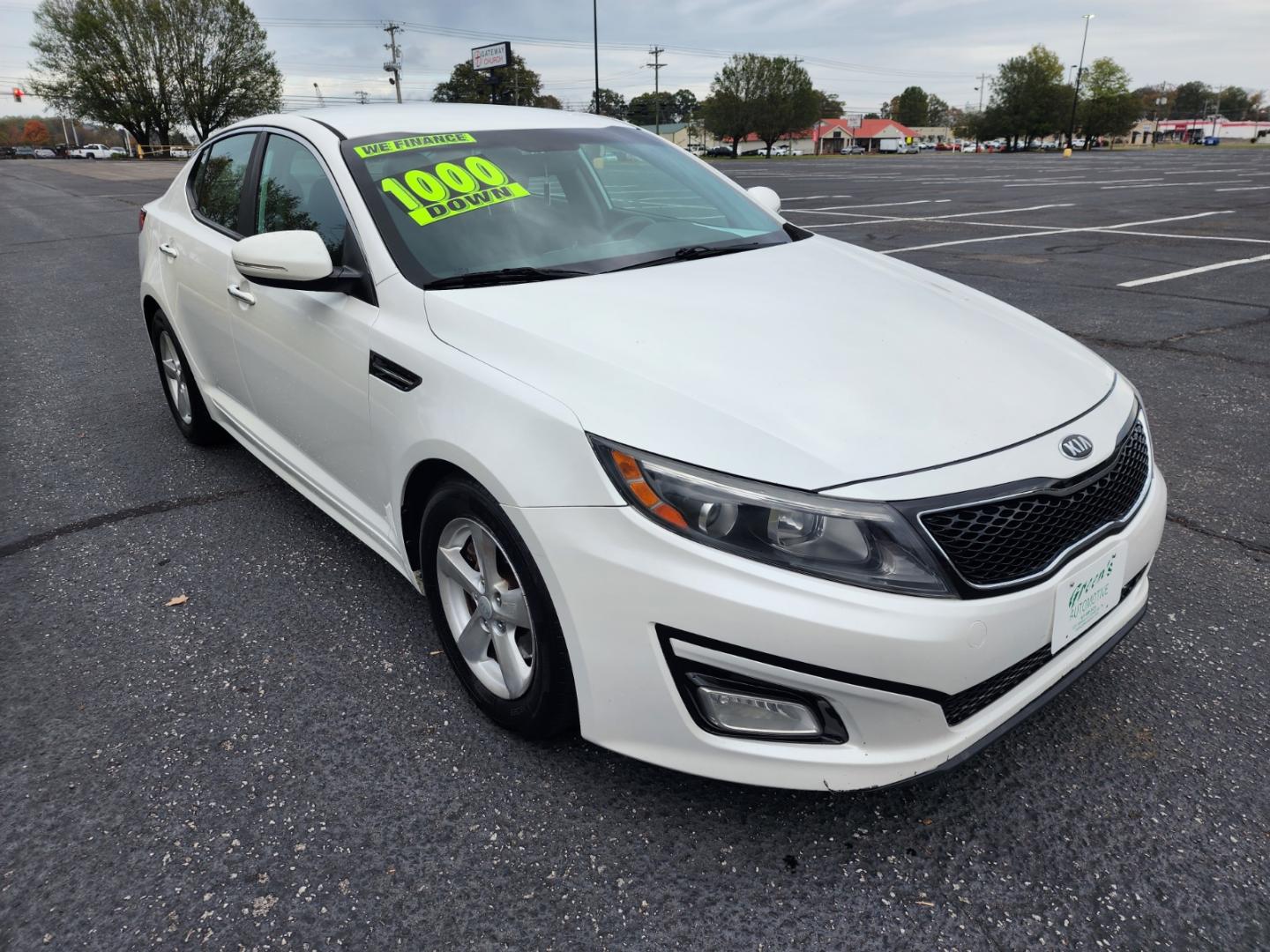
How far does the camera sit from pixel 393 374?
2.35m

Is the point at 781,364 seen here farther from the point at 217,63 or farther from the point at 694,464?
the point at 217,63

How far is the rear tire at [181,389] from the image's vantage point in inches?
165

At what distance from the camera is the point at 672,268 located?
2.62 meters

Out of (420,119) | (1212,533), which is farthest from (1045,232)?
(420,119)

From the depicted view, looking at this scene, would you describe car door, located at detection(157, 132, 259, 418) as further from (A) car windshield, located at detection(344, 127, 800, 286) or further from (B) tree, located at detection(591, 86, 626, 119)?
(B) tree, located at detection(591, 86, 626, 119)

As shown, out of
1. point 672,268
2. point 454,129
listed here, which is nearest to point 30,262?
point 454,129

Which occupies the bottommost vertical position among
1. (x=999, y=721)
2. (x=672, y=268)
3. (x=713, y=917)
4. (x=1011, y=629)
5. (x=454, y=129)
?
(x=713, y=917)

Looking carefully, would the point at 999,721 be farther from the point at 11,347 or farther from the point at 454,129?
the point at 11,347

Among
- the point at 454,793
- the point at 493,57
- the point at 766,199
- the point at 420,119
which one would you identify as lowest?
the point at 454,793

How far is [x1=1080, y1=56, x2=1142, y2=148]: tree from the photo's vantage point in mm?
91500

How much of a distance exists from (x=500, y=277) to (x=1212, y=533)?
2814 mm

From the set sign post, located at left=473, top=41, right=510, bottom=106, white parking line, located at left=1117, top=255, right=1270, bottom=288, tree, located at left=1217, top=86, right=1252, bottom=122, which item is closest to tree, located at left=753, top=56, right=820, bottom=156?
sign post, located at left=473, top=41, right=510, bottom=106

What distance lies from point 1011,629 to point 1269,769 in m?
0.99

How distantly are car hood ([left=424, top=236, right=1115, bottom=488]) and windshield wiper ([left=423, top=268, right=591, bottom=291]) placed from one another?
44 mm
